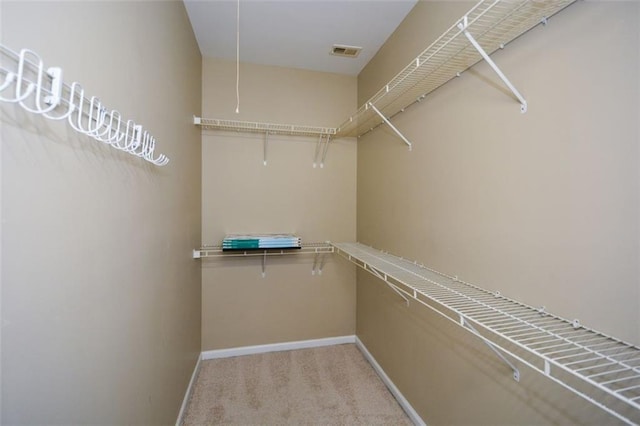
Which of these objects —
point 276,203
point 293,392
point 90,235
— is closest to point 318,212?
point 276,203

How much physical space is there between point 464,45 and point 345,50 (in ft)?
4.25

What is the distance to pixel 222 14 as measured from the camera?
1825 mm

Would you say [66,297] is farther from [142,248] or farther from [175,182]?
[175,182]

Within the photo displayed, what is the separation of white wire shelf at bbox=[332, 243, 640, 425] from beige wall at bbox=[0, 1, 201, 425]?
1.09m

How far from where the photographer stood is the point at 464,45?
1.14 meters

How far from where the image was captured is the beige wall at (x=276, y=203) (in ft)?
7.86

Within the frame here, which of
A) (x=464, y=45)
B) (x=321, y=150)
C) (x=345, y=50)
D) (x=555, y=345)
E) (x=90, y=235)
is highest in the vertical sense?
(x=345, y=50)

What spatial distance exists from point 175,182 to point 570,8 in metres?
1.85

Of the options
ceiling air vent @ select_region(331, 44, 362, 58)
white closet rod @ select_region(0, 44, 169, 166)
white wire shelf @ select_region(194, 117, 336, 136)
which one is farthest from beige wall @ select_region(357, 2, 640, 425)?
white closet rod @ select_region(0, 44, 169, 166)

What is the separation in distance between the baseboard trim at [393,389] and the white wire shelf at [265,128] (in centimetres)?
197

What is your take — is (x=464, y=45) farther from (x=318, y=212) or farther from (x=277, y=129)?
(x=318, y=212)

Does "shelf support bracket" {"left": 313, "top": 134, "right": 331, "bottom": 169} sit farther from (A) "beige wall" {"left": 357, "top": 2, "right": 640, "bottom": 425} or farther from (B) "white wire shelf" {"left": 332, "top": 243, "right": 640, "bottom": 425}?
(B) "white wire shelf" {"left": 332, "top": 243, "right": 640, "bottom": 425}

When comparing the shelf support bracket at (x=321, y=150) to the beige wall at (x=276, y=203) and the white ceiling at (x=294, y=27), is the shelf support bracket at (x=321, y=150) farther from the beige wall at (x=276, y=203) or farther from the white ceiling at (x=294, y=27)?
the white ceiling at (x=294, y=27)

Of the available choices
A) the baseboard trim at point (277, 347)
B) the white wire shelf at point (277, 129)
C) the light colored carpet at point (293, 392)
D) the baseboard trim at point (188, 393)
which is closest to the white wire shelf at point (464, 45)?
the white wire shelf at point (277, 129)
